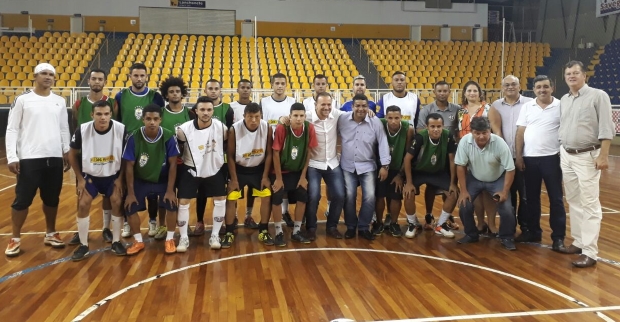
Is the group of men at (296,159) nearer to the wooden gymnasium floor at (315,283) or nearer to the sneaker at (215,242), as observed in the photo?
the sneaker at (215,242)

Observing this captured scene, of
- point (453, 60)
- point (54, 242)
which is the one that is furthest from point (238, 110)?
point (453, 60)

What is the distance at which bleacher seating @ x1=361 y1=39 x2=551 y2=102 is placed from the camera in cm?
1714

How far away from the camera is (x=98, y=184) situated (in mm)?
4316

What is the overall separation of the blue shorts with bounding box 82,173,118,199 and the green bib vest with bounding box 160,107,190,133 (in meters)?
0.69

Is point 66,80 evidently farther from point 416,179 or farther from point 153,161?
point 416,179

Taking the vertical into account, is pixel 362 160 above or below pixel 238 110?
below

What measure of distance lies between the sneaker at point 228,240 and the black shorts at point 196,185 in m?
0.42

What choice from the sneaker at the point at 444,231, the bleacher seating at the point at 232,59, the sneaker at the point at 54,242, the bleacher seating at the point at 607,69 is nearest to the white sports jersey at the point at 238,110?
the sneaker at the point at 54,242

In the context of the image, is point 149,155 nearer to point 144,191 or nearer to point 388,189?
point 144,191

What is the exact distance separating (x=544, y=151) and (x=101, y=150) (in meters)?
3.99

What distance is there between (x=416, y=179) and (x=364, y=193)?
2.05 feet

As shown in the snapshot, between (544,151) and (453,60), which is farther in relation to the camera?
Result: (453,60)

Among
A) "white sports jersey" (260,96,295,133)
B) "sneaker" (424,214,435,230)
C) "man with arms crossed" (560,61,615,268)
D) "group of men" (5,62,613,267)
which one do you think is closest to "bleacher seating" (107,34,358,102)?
"white sports jersey" (260,96,295,133)

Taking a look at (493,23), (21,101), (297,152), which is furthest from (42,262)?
(493,23)
